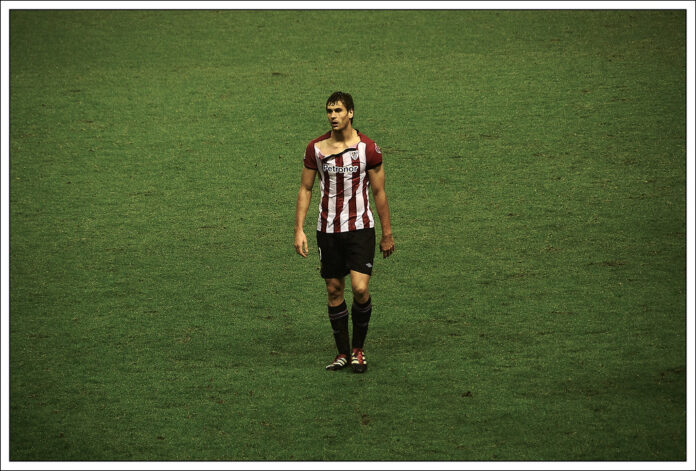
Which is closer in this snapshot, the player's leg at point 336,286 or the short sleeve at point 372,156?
the short sleeve at point 372,156

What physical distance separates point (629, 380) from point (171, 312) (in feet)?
8.95

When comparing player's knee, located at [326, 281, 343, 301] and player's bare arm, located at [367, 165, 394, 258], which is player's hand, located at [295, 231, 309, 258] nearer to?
player's knee, located at [326, 281, 343, 301]

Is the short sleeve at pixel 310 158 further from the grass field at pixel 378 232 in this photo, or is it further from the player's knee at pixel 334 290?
the grass field at pixel 378 232

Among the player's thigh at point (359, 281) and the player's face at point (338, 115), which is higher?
the player's face at point (338, 115)

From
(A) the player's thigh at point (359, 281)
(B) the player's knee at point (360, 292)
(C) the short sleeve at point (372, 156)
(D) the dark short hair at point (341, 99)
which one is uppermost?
(D) the dark short hair at point (341, 99)

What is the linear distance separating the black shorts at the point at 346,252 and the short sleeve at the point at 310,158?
1.14 feet

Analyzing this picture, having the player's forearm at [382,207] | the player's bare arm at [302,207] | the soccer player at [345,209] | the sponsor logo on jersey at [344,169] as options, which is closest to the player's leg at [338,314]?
the soccer player at [345,209]

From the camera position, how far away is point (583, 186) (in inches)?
291

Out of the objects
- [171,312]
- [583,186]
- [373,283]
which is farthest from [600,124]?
[171,312]

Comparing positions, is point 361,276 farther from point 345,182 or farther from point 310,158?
point 310,158

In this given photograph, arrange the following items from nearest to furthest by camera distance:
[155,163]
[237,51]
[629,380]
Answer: [629,380] → [155,163] → [237,51]

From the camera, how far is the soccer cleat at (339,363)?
4.78m

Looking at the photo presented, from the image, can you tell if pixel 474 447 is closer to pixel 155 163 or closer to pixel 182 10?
pixel 155 163

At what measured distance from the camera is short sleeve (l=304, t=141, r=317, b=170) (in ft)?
15.1
